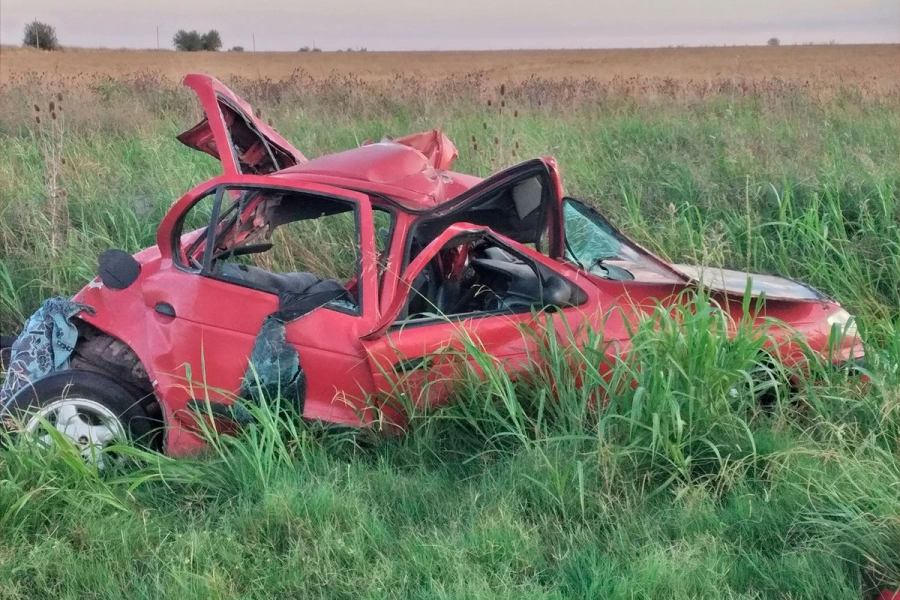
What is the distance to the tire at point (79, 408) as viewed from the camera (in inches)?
137

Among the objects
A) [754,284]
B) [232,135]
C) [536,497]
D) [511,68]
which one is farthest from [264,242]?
[511,68]

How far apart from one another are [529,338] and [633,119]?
6413 millimetres

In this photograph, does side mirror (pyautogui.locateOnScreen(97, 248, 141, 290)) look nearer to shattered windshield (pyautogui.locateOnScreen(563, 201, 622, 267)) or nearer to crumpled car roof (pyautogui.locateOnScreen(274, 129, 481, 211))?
crumpled car roof (pyautogui.locateOnScreen(274, 129, 481, 211))

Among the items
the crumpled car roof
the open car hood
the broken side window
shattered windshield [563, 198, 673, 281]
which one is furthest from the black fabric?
the open car hood

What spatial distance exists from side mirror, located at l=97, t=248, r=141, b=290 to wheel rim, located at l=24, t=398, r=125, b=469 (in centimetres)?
56

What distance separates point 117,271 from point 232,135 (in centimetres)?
121

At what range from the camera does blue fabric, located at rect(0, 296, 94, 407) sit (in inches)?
143

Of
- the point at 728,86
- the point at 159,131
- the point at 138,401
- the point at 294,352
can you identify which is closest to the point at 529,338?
the point at 294,352

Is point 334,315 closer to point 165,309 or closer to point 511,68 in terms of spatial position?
point 165,309

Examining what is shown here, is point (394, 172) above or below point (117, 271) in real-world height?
above

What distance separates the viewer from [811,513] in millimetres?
2773

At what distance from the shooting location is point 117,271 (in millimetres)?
3664

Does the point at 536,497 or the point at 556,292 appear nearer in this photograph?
the point at 536,497

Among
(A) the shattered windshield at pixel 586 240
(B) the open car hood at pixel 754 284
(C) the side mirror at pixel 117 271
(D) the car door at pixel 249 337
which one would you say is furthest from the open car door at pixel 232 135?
(B) the open car hood at pixel 754 284
